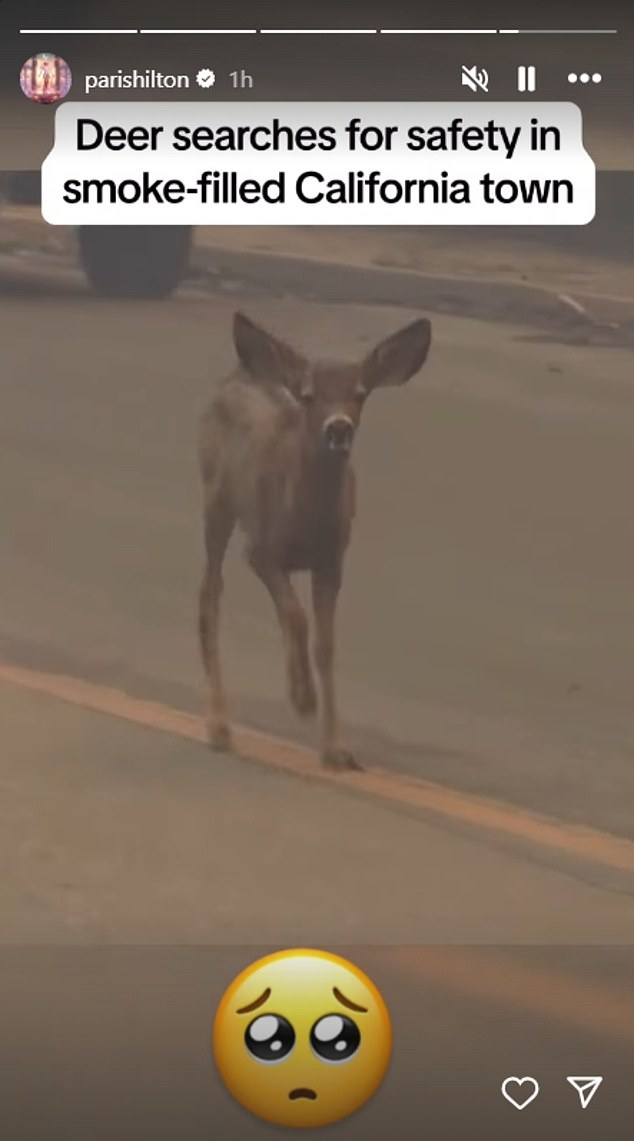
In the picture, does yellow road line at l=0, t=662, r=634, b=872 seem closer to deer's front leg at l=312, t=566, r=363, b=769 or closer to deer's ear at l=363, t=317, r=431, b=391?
deer's front leg at l=312, t=566, r=363, b=769

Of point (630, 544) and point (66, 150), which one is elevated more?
point (66, 150)

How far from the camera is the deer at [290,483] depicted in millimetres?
2859

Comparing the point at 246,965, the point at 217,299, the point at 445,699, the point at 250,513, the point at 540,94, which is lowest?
the point at 246,965

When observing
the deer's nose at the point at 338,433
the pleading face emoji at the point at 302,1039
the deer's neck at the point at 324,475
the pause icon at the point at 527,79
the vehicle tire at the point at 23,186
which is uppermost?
the pause icon at the point at 527,79

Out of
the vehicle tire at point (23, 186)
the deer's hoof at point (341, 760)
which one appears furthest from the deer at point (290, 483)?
the vehicle tire at point (23, 186)

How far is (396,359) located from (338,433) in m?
0.10

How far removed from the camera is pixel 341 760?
9.34ft

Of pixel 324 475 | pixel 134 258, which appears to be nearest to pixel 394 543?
pixel 324 475

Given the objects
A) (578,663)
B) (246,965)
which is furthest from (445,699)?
(246,965)

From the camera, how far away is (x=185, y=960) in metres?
2.76

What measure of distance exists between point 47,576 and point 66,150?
1.42ft

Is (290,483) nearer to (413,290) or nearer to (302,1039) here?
(413,290)

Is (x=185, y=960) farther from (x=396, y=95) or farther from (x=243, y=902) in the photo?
(x=396, y=95)

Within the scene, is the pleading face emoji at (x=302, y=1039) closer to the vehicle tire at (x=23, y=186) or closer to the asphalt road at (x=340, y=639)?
the asphalt road at (x=340, y=639)
